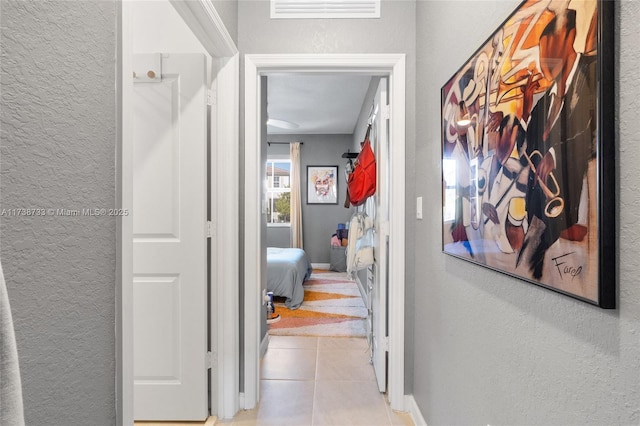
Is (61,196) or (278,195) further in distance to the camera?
(278,195)

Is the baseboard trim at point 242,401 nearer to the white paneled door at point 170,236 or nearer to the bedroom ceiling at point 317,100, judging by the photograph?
the white paneled door at point 170,236

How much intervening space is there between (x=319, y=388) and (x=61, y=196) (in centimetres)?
213

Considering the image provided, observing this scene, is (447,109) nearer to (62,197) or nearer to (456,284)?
(456,284)

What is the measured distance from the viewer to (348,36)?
209 centimetres

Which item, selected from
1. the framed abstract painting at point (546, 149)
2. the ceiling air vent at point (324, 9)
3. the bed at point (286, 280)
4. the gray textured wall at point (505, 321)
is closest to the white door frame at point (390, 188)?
the gray textured wall at point (505, 321)

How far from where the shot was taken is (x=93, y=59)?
2.78 ft

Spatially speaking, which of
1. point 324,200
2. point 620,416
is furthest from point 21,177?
point 324,200

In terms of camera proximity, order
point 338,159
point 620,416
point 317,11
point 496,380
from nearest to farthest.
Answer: point 620,416 < point 496,380 < point 317,11 < point 338,159

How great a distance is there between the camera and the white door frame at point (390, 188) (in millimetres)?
A: 2076

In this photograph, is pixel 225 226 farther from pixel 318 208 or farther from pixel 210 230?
pixel 318 208

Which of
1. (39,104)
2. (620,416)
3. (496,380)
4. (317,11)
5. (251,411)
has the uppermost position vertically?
(317,11)

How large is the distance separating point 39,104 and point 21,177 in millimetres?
157

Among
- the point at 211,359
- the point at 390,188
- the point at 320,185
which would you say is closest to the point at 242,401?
the point at 211,359

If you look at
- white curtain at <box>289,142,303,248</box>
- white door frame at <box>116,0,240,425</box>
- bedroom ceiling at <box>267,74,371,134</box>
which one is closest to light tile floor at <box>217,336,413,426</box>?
white door frame at <box>116,0,240,425</box>
